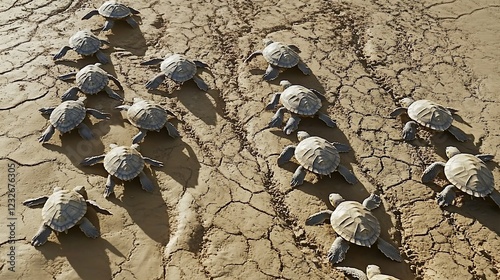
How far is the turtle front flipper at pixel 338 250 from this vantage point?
439cm

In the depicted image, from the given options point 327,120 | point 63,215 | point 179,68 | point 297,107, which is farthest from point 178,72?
point 63,215

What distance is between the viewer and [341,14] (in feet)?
26.4

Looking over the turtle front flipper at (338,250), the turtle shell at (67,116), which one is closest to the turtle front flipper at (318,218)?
the turtle front flipper at (338,250)

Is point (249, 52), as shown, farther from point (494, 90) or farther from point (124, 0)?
point (494, 90)

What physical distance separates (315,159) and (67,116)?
118 inches

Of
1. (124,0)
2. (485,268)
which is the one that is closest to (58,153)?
(124,0)

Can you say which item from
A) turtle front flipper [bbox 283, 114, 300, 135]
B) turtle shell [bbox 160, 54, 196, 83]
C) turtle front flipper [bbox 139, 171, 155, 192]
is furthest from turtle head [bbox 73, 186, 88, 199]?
turtle front flipper [bbox 283, 114, 300, 135]

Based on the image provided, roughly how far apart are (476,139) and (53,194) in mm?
5132

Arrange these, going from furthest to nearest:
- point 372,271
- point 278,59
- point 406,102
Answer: point 278,59
point 406,102
point 372,271

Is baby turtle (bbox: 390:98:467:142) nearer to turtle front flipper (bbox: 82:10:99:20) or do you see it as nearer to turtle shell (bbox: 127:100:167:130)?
turtle shell (bbox: 127:100:167:130)

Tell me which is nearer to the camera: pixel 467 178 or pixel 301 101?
pixel 467 178

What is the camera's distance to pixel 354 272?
4.26m

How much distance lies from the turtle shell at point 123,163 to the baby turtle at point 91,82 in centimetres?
136

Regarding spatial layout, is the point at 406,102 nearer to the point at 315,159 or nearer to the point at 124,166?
the point at 315,159
